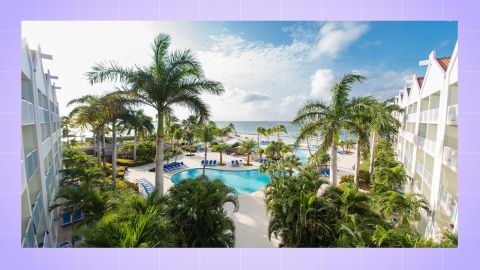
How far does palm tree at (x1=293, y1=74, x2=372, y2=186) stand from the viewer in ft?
27.1

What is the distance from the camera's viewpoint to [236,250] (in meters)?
4.57

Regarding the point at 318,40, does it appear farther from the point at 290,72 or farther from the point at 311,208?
the point at 311,208

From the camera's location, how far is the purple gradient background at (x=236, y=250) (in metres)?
4.23

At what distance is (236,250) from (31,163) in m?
6.47

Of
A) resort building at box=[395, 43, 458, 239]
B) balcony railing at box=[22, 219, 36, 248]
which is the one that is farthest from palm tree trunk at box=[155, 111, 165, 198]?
resort building at box=[395, 43, 458, 239]

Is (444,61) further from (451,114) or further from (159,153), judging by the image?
(159,153)

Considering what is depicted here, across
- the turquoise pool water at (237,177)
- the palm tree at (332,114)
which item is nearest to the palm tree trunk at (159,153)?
the palm tree at (332,114)

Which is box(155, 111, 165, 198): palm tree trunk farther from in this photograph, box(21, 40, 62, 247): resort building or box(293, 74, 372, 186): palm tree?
box(293, 74, 372, 186): palm tree

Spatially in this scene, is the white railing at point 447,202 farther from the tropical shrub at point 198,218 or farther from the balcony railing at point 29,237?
the balcony railing at point 29,237

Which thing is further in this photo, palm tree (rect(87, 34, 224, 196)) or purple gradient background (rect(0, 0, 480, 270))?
palm tree (rect(87, 34, 224, 196))

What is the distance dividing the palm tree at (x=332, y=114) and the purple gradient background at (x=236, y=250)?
3672 millimetres

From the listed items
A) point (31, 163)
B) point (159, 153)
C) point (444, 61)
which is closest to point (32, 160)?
point (31, 163)

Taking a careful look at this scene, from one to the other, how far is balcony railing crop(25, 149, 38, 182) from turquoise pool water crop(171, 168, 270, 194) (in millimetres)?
11611
